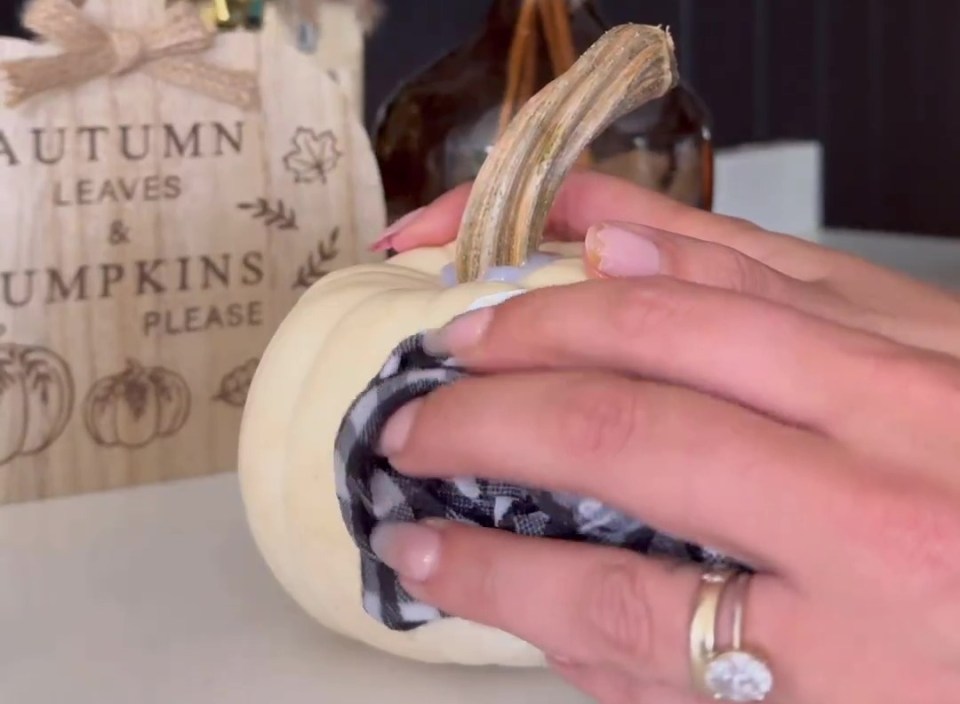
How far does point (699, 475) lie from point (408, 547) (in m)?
0.11

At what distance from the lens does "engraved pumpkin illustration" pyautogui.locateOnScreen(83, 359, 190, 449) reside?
0.65m

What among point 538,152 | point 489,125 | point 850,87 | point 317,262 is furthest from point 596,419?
point 850,87

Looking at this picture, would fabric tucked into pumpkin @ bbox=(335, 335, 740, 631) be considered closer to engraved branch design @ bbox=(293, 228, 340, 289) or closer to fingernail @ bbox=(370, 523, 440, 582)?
fingernail @ bbox=(370, 523, 440, 582)

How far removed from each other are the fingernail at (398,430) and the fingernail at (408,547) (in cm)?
3

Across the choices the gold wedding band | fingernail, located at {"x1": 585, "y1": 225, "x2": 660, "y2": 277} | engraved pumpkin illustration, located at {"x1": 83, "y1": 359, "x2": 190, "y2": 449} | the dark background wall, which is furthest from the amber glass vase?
the dark background wall

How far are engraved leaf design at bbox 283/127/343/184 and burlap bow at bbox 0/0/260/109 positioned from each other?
0.03 metres

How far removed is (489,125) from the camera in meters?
0.81

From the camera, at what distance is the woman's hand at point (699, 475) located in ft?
1.10

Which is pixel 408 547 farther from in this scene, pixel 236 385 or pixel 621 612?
pixel 236 385

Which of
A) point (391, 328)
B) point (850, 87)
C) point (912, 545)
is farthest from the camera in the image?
point (850, 87)

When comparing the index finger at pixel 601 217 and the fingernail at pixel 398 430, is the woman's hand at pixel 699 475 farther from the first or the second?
the index finger at pixel 601 217

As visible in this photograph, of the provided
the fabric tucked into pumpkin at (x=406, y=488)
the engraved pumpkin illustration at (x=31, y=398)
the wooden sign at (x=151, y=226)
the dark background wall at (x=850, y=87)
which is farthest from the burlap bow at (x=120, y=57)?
the dark background wall at (x=850, y=87)

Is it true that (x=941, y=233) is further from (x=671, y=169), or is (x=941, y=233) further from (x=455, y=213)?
(x=455, y=213)

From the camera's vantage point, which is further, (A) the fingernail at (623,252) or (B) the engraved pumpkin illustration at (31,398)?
(B) the engraved pumpkin illustration at (31,398)
